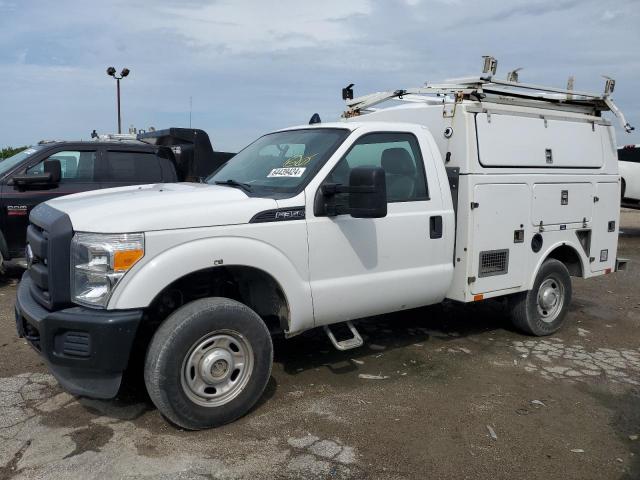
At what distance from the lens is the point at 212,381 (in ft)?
12.2

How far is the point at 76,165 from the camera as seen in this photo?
7902mm

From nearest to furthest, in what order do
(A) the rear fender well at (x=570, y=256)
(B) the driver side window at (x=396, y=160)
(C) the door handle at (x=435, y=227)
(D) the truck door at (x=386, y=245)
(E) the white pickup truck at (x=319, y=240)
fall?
(E) the white pickup truck at (x=319, y=240) → (D) the truck door at (x=386, y=245) → (B) the driver side window at (x=396, y=160) → (C) the door handle at (x=435, y=227) → (A) the rear fender well at (x=570, y=256)

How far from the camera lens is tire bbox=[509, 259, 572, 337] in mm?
5750

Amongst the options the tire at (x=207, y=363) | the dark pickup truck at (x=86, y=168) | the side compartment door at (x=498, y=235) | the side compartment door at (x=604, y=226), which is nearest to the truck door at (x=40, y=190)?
the dark pickup truck at (x=86, y=168)

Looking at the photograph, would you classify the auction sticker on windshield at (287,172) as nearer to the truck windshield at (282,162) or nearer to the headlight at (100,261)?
the truck windshield at (282,162)

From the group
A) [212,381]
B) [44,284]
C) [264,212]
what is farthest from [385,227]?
[44,284]

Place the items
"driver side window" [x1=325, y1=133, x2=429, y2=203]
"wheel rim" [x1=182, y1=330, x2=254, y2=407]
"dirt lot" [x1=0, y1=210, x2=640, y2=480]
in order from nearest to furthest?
"dirt lot" [x1=0, y1=210, x2=640, y2=480] → "wheel rim" [x1=182, y1=330, x2=254, y2=407] → "driver side window" [x1=325, y1=133, x2=429, y2=203]

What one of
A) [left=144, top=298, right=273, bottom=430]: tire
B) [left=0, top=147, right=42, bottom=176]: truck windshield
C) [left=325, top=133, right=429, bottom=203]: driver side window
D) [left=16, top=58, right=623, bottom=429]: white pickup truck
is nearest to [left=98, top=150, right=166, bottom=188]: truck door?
[left=0, top=147, right=42, bottom=176]: truck windshield

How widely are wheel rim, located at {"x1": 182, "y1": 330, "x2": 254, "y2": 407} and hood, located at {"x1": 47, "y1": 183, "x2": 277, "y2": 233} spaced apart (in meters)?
0.73

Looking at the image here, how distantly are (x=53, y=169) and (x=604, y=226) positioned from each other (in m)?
6.56

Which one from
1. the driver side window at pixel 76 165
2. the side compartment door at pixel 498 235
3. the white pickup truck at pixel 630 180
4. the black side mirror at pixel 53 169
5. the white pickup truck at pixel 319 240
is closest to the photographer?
the white pickup truck at pixel 319 240

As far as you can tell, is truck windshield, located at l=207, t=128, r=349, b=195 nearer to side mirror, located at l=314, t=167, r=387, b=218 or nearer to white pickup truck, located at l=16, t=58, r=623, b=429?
white pickup truck, located at l=16, t=58, r=623, b=429

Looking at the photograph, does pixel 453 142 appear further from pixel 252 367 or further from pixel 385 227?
pixel 252 367

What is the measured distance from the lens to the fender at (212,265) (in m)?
3.40
